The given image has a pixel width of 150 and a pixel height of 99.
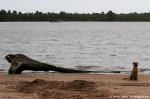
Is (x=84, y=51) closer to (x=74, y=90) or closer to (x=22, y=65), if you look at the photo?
(x=22, y=65)

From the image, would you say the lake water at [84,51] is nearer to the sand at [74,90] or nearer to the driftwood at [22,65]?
the driftwood at [22,65]

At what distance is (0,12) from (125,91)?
18000 cm

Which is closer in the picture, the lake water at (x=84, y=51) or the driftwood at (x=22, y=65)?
the driftwood at (x=22, y=65)

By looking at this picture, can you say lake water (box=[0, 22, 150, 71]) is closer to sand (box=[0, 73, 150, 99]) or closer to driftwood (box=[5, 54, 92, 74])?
driftwood (box=[5, 54, 92, 74])

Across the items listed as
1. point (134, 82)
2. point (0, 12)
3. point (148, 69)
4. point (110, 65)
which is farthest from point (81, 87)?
point (0, 12)

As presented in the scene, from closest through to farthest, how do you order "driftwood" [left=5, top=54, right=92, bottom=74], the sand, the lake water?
the sand, "driftwood" [left=5, top=54, right=92, bottom=74], the lake water

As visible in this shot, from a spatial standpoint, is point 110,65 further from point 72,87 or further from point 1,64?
point 72,87

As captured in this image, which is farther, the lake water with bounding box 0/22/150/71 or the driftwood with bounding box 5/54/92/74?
the lake water with bounding box 0/22/150/71

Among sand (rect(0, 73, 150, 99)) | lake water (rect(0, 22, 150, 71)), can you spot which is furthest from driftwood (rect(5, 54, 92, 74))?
lake water (rect(0, 22, 150, 71))

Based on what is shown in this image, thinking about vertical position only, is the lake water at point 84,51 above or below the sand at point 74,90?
below

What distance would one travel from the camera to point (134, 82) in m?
18.6

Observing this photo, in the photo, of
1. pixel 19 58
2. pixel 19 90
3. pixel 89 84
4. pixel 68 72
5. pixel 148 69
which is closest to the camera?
pixel 19 90

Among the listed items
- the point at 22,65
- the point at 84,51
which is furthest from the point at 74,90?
the point at 84,51

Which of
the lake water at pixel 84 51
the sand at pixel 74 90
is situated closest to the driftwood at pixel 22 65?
the sand at pixel 74 90
